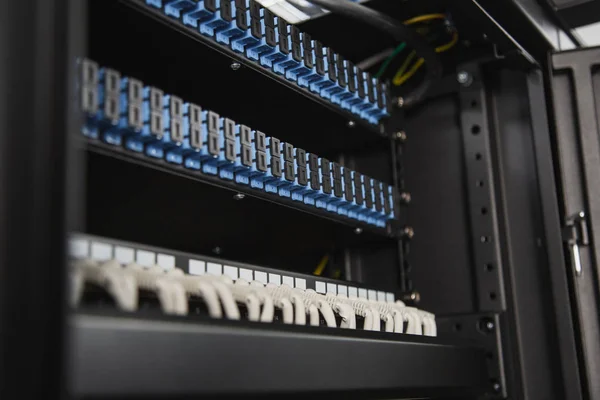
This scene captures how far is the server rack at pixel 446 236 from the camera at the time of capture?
24.0 inches

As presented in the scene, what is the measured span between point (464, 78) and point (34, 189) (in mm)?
1054

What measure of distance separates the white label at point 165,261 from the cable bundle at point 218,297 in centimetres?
5

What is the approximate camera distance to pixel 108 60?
3.14 feet

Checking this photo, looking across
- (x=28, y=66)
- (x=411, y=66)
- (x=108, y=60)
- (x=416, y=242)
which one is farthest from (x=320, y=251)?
(x=28, y=66)

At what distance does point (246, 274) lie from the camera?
1.04 metres

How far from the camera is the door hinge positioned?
1.31m

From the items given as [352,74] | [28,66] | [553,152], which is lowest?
[28,66]

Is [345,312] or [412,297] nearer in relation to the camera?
[345,312]

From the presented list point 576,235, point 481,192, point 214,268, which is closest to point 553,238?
point 576,235

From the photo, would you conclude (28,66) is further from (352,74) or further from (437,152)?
(437,152)

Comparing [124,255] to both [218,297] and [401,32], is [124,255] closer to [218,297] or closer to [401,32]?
[218,297]

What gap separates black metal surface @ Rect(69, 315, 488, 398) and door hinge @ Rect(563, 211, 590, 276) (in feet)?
1.38

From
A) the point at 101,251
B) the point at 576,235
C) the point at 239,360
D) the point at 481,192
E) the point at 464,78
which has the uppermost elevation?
the point at 464,78

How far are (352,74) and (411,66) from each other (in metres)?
0.32
